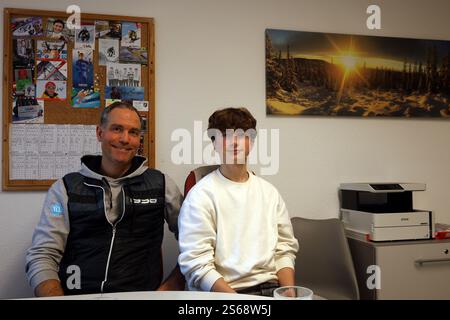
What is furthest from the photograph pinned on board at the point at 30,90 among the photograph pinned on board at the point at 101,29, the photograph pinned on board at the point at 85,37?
the photograph pinned on board at the point at 101,29

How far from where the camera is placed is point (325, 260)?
6.26ft

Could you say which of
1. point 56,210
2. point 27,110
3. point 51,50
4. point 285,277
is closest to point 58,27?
point 51,50

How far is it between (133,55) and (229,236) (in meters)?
1.22

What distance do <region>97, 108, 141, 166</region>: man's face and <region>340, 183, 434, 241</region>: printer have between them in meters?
1.35

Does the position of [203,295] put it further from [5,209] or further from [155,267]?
[5,209]

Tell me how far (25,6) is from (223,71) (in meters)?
1.14

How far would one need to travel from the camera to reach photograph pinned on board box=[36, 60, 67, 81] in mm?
1884

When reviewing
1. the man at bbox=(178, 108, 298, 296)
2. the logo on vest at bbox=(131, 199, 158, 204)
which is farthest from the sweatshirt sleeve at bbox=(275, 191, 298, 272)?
the logo on vest at bbox=(131, 199, 158, 204)

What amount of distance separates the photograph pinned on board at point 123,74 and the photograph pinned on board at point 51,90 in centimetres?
24

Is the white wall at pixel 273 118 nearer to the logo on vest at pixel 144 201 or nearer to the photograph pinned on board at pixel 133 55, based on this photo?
the photograph pinned on board at pixel 133 55

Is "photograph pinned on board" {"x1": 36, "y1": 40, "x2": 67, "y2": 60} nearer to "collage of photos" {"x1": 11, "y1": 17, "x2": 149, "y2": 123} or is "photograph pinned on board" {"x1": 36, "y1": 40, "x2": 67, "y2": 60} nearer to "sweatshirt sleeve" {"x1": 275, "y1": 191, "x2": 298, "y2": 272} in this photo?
"collage of photos" {"x1": 11, "y1": 17, "x2": 149, "y2": 123}

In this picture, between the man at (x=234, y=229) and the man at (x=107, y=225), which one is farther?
the man at (x=107, y=225)

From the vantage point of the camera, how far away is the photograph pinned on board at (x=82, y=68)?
1.92m

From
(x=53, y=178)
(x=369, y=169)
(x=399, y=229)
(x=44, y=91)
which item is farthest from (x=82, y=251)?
(x=369, y=169)
